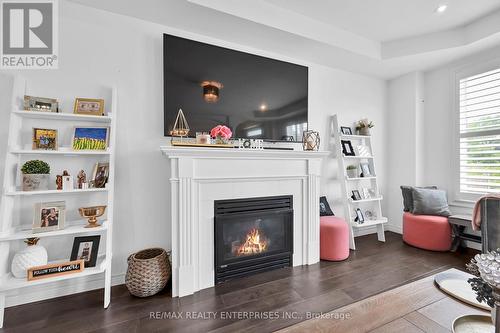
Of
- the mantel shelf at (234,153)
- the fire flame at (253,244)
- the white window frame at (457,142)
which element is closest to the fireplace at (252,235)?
the fire flame at (253,244)

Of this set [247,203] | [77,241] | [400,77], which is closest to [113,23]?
[77,241]

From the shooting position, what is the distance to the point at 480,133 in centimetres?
276

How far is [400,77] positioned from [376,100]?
49cm

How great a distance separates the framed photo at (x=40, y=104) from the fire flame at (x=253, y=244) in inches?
77.2

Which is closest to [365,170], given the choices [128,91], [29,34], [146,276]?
[146,276]

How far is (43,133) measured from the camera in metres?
1.70

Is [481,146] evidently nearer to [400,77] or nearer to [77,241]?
[400,77]

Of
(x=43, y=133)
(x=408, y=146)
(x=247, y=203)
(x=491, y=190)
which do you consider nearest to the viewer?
(x=43, y=133)

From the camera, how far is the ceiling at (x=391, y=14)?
2146mm

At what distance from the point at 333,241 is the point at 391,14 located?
250 cm

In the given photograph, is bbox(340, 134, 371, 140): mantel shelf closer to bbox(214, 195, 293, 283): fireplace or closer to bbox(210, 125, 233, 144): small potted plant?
bbox(214, 195, 293, 283): fireplace

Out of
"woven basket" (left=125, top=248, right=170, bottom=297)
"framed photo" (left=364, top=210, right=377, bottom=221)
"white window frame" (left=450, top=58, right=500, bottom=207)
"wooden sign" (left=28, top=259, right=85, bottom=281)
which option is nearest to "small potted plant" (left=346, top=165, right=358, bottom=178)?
"framed photo" (left=364, top=210, right=377, bottom=221)

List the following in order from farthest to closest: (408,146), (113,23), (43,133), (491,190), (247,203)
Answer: (408,146) < (491,190) < (247,203) < (113,23) < (43,133)

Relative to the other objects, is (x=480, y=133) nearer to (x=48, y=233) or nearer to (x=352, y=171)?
(x=352, y=171)
